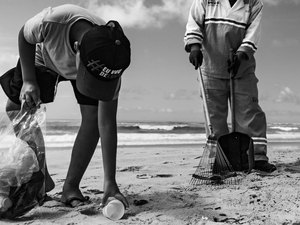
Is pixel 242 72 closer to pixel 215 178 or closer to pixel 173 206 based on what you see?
pixel 215 178

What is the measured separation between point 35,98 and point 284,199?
1.74 metres

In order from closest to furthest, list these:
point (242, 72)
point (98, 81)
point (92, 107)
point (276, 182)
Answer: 1. point (98, 81)
2. point (92, 107)
3. point (276, 182)
4. point (242, 72)

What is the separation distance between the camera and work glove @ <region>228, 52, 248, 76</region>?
12.2 feet

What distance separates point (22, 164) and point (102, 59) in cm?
93

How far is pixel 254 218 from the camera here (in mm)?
2303

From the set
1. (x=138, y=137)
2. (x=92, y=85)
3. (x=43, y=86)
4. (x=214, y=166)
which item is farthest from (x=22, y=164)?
(x=138, y=137)

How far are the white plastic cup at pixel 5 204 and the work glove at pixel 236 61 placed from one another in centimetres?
233

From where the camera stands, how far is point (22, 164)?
250 centimetres

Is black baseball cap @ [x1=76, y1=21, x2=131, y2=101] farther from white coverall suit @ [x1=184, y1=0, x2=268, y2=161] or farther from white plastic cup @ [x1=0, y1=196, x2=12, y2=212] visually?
white coverall suit @ [x1=184, y1=0, x2=268, y2=161]

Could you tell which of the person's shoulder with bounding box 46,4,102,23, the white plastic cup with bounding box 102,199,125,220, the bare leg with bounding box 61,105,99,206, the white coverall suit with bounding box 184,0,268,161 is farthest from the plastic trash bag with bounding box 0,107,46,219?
the white coverall suit with bounding box 184,0,268,161

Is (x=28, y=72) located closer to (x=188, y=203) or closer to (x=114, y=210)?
(x=114, y=210)

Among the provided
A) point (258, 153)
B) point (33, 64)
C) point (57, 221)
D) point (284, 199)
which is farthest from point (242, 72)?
point (57, 221)

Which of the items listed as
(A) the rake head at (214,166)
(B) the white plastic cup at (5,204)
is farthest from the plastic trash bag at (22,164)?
(A) the rake head at (214,166)

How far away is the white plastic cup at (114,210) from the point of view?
229 centimetres
